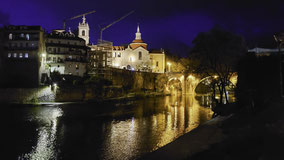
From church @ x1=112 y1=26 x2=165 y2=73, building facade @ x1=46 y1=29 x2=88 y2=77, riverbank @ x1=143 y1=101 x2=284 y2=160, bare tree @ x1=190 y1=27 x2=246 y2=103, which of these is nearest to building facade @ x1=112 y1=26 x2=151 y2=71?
church @ x1=112 y1=26 x2=165 y2=73

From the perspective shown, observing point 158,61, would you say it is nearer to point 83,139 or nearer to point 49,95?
point 49,95

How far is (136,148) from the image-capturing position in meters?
15.5

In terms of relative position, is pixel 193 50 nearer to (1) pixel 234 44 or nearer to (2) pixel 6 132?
(1) pixel 234 44

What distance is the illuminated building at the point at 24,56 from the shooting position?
52688 mm

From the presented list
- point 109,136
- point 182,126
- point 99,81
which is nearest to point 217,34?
point 182,126

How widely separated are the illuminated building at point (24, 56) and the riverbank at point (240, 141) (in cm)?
4644

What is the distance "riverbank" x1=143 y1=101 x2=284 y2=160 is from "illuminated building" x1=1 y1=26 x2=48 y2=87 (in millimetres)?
46435

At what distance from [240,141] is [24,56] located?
186ft

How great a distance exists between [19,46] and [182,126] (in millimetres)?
49637

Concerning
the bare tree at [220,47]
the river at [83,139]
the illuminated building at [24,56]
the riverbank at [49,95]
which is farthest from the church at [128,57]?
the river at [83,139]

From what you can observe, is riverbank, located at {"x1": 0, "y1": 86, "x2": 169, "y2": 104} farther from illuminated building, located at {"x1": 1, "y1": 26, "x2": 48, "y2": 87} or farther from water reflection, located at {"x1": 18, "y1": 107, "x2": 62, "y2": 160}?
water reflection, located at {"x1": 18, "y1": 107, "x2": 62, "y2": 160}

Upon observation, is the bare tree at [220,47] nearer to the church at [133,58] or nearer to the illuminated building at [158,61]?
the church at [133,58]

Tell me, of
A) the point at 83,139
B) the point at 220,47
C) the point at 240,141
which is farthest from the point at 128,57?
the point at 240,141

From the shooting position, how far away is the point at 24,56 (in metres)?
56.0
